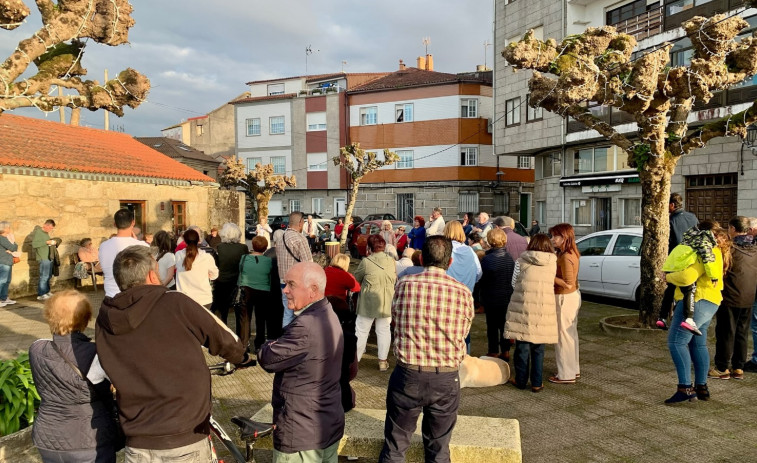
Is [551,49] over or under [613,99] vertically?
over

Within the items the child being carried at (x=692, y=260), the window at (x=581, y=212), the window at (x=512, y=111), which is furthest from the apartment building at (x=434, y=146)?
the child being carried at (x=692, y=260)

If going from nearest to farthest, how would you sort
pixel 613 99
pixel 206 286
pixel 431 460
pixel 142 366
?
pixel 142 366, pixel 431 460, pixel 206 286, pixel 613 99

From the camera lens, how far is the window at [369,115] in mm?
36281

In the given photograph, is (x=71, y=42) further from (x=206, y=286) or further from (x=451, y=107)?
(x=451, y=107)

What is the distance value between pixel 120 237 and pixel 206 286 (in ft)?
4.28

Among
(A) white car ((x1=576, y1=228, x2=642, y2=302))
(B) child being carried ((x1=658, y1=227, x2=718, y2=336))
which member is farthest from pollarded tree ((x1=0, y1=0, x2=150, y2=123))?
(A) white car ((x1=576, y1=228, x2=642, y2=302))

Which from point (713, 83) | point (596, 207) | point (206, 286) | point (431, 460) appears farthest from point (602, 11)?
point (431, 460)

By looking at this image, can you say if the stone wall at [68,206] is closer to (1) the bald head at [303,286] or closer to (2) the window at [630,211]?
(1) the bald head at [303,286]

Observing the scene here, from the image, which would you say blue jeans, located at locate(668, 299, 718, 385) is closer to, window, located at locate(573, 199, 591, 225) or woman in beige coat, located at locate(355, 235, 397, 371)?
woman in beige coat, located at locate(355, 235, 397, 371)

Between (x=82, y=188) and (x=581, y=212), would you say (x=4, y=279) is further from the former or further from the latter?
(x=581, y=212)

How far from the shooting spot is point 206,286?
663 cm

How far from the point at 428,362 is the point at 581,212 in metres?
23.1

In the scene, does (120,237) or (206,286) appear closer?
(120,237)

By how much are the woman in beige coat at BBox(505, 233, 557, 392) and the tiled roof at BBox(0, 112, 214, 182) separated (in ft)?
38.1
